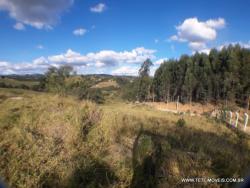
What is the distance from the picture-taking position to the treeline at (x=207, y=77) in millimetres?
42094

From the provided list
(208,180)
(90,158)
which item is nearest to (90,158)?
(90,158)

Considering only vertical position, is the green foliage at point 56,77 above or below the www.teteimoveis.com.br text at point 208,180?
above

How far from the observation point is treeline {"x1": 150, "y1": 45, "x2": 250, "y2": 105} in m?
42.1

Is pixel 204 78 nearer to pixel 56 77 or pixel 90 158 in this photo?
pixel 56 77

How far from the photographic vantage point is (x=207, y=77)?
4725 centimetres

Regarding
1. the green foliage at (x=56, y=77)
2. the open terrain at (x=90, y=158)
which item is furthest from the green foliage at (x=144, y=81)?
the open terrain at (x=90, y=158)

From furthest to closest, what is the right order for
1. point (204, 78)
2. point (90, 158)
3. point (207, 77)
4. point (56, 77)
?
point (204, 78) < point (207, 77) < point (56, 77) < point (90, 158)

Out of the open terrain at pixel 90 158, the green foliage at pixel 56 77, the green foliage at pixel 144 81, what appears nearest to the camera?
the open terrain at pixel 90 158

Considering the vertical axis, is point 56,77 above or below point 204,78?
above

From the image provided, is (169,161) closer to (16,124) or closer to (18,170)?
(18,170)

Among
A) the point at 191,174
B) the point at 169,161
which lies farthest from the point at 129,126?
the point at 191,174

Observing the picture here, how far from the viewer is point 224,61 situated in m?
47.8

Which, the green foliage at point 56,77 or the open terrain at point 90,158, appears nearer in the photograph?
the open terrain at point 90,158

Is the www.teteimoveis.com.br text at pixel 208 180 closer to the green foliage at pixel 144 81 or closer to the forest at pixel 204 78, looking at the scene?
the forest at pixel 204 78
